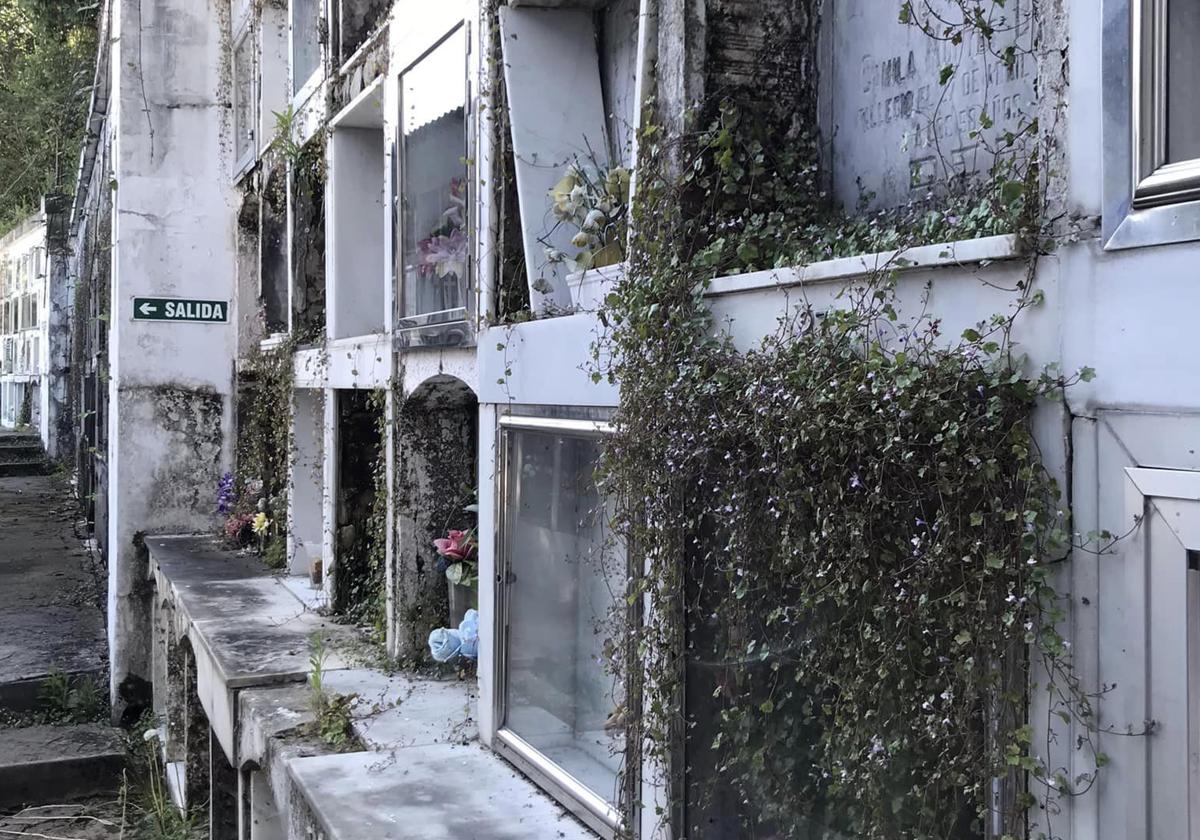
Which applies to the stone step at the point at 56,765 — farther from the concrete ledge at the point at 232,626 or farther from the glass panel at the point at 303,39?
the glass panel at the point at 303,39

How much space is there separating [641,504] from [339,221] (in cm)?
561

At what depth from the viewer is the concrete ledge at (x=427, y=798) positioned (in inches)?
178

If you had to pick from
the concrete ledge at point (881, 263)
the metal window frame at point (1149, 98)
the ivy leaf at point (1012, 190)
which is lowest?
the concrete ledge at point (881, 263)

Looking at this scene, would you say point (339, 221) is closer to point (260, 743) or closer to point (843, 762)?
point (260, 743)

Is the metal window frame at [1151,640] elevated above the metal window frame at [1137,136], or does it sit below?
below

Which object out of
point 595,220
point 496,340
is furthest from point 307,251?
point 595,220

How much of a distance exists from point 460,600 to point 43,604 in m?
10.2

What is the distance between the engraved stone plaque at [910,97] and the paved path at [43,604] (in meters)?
10.5

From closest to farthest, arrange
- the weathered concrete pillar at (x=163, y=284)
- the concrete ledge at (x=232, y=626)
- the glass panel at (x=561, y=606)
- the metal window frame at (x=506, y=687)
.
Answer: the metal window frame at (x=506, y=687) < the glass panel at (x=561, y=606) < the concrete ledge at (x=232, y=626) < the weathered concrete pillar at (x=163, y=284)

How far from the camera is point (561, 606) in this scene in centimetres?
Result: 521

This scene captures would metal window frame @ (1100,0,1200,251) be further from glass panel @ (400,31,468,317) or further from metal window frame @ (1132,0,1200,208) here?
glass panel @ (400,31,468,317)

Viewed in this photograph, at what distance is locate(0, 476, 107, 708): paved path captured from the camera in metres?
12.1

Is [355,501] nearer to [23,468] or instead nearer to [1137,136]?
[1137,136]

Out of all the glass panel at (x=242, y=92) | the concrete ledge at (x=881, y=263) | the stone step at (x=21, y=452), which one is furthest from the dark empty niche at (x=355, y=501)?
the stone step at (x=21, y=452)
